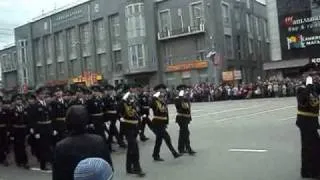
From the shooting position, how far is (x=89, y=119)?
12.8 metres

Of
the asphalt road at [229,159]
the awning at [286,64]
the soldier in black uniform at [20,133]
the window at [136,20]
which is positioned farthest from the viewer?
the window at [136,20]

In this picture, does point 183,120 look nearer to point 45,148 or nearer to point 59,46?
point 45,148

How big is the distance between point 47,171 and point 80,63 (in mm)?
54459

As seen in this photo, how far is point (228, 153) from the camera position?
13.2 meters

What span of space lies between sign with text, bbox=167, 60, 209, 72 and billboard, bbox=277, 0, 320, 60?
7717 mm

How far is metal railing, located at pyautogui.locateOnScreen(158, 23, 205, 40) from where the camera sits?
52.5m

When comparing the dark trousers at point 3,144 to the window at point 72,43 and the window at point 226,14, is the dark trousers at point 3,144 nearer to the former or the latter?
the window at point 226,14

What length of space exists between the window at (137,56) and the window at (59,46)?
1515 cm

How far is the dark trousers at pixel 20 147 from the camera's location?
47.6 feet

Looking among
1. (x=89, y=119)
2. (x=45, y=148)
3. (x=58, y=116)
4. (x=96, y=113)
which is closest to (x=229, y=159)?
(x=89, y=119)

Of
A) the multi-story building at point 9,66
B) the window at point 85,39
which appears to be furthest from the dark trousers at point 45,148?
the multi-story building at point 9,66

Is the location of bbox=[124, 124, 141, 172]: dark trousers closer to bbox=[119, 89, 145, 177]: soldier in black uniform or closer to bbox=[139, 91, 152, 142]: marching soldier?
bbox=[119, 89, 145, 177]: soldier in black uniform

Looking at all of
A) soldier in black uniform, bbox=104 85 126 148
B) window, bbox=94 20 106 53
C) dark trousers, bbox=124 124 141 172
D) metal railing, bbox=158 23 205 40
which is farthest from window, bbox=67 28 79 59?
dark trousers, bbox=124 124 141 172

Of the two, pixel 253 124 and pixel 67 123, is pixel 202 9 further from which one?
pixel 67 123
